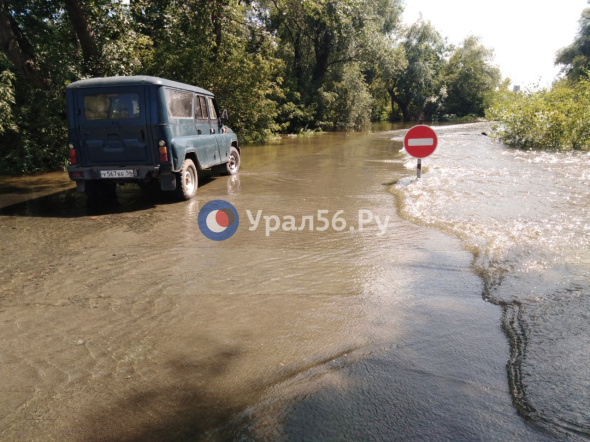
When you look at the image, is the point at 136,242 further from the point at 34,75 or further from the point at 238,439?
the point at 34,75

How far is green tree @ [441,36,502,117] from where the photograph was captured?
5716 cm

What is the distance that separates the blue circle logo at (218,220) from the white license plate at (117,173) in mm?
1418

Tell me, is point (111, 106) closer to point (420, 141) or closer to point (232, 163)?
point (232, 163)

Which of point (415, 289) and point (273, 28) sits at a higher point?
point (273, 28)

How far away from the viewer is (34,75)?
1305 centimetres

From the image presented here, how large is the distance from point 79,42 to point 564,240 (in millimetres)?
14691

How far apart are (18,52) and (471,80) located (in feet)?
186

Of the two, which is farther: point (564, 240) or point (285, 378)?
point (564, 240)

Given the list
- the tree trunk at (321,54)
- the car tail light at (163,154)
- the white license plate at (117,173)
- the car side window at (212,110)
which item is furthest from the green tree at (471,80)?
the white license plate at (117,173)

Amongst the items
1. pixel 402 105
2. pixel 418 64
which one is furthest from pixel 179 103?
pixel 402 105

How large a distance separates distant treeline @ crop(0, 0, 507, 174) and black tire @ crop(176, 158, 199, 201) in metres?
6.34

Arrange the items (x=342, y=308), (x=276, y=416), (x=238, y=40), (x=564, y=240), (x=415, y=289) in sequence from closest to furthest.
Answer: (x=276, y=416), (x=342, y=308), (x=415, y=289), (x=564, y=240), (x=238, y=40)

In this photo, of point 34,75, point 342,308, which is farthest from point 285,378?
point 34,75

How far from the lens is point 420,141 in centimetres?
878
